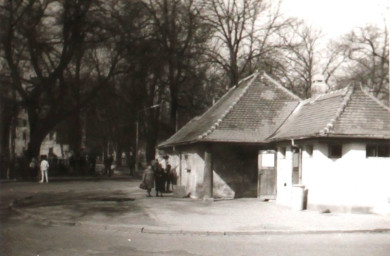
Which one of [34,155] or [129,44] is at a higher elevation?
[129,44]

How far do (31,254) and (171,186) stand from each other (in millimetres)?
24063

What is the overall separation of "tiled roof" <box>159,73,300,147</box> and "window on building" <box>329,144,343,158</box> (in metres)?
5.90

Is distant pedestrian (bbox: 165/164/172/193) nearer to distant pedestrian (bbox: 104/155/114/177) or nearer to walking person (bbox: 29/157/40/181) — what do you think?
walking person (bbox: 29/157/40/181)

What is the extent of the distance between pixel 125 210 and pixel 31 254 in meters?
9.70

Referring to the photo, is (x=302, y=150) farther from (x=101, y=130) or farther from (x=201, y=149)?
(x=101, y=130)

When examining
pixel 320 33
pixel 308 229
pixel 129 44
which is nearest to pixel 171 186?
pixel 129 44

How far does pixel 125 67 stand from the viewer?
150ft

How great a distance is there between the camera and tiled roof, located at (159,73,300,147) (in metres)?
27.5

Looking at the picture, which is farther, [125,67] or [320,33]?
[320,33]

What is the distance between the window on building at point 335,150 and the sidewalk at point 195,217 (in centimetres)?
226

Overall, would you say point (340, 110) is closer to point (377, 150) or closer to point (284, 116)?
point (377, 150)

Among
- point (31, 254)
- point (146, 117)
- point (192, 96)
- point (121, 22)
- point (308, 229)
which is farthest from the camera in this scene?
point (146, 117)

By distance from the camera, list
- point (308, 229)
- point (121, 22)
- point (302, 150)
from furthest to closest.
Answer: point (121, 22), point (302, 150), point (308, 229)

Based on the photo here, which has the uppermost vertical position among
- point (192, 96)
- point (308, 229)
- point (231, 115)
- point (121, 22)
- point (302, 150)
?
point (121, 22)
